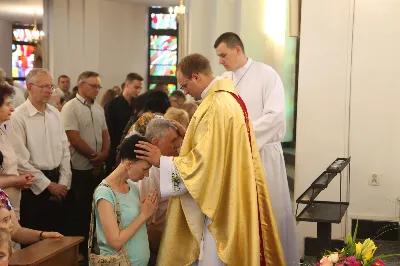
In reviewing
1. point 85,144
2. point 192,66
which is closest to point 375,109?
point 192,66

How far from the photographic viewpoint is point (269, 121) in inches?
209

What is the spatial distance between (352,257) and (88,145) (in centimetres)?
444

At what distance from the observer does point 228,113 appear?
4.14 m

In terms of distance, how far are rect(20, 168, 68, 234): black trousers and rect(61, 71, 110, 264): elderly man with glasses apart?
79 cm

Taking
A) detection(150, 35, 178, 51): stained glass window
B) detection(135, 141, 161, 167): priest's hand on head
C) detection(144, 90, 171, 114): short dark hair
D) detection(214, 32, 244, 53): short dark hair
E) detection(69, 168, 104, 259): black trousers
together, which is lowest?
detection(69, 168, 104, 259): black trousers

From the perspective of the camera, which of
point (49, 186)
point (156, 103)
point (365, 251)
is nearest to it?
point (365, 251)

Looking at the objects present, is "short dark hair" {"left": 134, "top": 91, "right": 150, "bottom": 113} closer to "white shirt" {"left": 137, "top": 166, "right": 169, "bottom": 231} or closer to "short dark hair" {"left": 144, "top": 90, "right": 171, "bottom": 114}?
"short dark hair" {"left": 144, "top": 90, "right": 171, "bottom": 114}

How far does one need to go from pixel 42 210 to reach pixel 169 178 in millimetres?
2093

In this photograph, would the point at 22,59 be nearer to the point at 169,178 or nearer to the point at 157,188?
the point at 157,188

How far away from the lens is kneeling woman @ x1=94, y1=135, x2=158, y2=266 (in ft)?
12.7

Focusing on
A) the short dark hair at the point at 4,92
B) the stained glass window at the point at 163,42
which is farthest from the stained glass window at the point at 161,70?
the short dark hair at the point at 4,92

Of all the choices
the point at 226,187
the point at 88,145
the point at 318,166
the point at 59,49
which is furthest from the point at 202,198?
the point at 59,49

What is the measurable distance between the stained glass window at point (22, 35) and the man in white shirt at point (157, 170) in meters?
19.4

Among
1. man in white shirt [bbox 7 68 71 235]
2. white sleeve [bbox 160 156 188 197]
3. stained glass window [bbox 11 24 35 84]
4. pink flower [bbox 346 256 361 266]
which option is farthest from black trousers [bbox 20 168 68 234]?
stained glass window [bbox 11 24 35 84]
